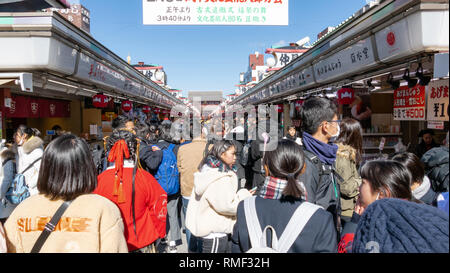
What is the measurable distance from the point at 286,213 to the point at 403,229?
2.11 feet

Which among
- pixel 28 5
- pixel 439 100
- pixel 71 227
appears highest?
pixel 28 5

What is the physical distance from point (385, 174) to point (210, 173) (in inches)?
57.9

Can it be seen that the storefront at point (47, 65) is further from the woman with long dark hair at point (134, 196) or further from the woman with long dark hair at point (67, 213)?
the woman with long dark hair at point (67, 213)

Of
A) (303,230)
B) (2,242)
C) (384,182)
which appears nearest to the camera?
(2,242)

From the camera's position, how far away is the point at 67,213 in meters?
1.50

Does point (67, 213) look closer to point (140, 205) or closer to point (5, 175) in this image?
point (140, 205)

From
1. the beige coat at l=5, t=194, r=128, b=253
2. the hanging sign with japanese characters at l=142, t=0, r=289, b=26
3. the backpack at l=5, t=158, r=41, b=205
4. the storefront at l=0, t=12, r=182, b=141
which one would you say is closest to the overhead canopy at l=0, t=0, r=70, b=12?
the storefront at l=0, t=12, r=182, b=141

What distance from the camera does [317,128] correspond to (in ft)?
8.38

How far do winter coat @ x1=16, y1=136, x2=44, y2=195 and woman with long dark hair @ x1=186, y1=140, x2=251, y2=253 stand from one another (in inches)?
109

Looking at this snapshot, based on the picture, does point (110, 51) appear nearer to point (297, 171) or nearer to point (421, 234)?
point (297, 171)

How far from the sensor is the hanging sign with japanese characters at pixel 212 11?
120 inches

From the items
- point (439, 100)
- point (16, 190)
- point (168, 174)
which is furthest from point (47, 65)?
point (439, 100)
